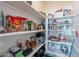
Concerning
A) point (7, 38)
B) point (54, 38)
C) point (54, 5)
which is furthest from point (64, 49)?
point (7, 38)

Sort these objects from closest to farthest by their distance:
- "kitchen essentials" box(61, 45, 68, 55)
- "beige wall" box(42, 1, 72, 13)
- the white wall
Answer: the white wall, "beige wall" box(42, 1, 72, 13), "kitchen essentials" box(61, 45, 68, 55)

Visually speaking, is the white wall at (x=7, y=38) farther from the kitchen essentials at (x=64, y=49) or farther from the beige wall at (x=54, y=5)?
the kitchen essentials at (x=64, y=49)

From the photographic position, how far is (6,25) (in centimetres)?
108

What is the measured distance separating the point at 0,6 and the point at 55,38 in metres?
1.55

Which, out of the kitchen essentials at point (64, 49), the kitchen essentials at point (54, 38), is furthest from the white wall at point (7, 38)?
the kitchen essentials at point (64, 49)

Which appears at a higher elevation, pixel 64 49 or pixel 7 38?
pixel 7 38

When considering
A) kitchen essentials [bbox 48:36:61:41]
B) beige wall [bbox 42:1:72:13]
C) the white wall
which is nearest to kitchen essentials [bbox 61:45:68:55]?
kitchen essentials [bbox 48:36:61:41]

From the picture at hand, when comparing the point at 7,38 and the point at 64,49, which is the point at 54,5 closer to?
the point at 64,49

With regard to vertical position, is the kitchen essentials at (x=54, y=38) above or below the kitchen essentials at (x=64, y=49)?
above

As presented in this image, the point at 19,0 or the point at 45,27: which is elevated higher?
the point at 19,0

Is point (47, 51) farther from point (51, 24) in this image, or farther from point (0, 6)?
point (0, 6)

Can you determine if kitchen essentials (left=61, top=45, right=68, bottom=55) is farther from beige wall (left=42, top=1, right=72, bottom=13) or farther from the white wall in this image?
the white wall

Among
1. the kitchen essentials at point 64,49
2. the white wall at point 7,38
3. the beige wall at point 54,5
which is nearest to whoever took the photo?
the white wall at point 7,38

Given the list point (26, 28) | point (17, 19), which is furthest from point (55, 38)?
point (17, 19)
